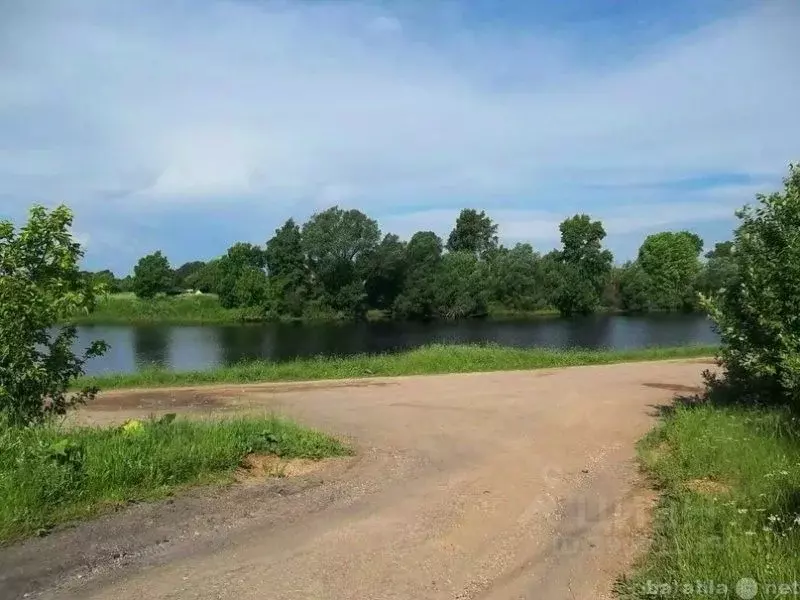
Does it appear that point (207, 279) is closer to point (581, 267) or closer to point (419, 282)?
point (419, 282)

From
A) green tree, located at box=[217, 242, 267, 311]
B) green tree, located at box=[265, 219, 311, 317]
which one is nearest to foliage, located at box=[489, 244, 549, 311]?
green tree, located at box=[265, 219, 311, 317]

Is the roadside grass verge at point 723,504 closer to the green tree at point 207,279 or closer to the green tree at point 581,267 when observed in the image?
the green tree at point 581,267

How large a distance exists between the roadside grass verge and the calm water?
27.7 metres

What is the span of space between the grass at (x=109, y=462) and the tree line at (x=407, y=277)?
229 feet

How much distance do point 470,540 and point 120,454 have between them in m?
3.85

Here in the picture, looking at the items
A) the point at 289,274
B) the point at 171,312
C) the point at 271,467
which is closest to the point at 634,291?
the point at 289,274

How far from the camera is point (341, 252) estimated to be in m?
79.9

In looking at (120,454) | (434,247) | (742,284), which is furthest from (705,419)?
(434,247)

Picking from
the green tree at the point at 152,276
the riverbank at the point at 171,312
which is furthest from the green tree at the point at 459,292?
the green tree at the point at 152,276

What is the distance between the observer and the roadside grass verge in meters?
5.04

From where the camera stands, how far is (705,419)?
1050 cm

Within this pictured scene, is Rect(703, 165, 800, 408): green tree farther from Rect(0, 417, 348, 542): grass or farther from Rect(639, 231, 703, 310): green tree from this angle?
Rect(639, 231, 703, 310): green tree

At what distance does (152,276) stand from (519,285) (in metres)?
46.0

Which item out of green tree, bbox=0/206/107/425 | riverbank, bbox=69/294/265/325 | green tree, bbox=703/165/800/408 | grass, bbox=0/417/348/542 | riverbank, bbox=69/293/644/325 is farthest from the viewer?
riverbank, bbox=69/293/644/325
